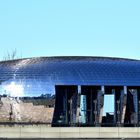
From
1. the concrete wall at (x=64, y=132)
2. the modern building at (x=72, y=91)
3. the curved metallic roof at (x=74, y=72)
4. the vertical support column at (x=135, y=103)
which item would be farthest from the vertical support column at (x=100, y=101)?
the concrete wall at (x=64, y=132)

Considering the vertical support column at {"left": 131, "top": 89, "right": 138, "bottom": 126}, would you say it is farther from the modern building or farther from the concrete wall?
the concrete wall

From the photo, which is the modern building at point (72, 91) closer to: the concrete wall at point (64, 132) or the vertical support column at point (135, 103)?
the vertical support column at point (135, 103)

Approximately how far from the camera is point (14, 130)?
120ft

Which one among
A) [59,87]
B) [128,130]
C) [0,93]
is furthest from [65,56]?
[128,130]

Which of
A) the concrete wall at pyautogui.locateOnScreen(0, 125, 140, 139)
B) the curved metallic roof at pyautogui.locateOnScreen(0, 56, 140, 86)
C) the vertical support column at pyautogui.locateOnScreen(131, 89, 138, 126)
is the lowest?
the concrete wall at pyautogui.locateOnScreen(0, 125, 140, 139)

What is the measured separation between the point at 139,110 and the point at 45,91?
12.7 metres

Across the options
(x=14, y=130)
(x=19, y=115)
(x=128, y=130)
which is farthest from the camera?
(x=19, y=115)

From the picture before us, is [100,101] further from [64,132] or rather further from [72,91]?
[64,132]

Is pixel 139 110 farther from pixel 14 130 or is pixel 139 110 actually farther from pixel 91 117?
pixel 14 130

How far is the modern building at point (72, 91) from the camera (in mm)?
62312

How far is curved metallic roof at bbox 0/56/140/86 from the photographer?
63562 mm

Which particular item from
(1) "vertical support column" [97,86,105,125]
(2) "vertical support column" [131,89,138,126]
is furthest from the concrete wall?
(2) "vertical support column" [131,89,138,126]

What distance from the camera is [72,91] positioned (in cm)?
6438

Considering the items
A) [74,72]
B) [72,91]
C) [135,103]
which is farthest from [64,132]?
[135,103]
